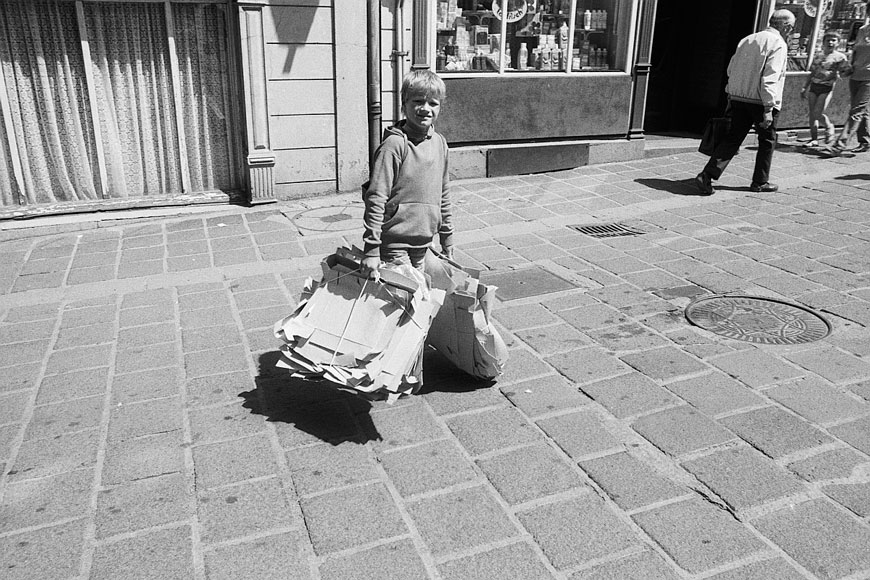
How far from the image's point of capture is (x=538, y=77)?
33.1 ft

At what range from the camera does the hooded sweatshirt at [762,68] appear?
8.30 metres

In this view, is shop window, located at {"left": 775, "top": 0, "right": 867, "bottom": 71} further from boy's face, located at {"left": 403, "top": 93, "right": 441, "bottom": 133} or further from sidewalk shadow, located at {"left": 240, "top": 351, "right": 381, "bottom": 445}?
sidewalk shadow, located at {"left": 240, "top": 351, "right": 381, "bottom": 445}

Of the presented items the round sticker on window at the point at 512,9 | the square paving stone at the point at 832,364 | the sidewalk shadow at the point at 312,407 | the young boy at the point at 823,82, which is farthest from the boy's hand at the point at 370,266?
the young boy at the point at 823,82

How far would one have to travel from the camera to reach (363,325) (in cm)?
378

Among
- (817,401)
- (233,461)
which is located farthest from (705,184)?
(233,461)

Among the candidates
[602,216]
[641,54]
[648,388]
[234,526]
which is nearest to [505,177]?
[602,216]

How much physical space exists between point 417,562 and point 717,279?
408 cm

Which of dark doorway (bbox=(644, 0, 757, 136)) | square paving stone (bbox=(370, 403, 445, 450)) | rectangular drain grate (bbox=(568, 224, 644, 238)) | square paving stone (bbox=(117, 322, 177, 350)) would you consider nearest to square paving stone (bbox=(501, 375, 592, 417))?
square paving stone (bbox=(370, 403, 445, 450))

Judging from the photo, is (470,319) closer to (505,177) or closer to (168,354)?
(168,354)

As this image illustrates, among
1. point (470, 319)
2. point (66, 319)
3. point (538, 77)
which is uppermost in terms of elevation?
point (538, 77)

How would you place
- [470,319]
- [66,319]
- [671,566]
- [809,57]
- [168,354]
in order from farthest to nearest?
1. [809,57]
2. [66,319]
3. [168,354]
4. [470,319]
5. [671,566]

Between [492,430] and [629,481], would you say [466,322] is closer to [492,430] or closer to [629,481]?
[492,430]

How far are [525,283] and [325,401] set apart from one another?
234 cm

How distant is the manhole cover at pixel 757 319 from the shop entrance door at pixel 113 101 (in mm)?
5478
